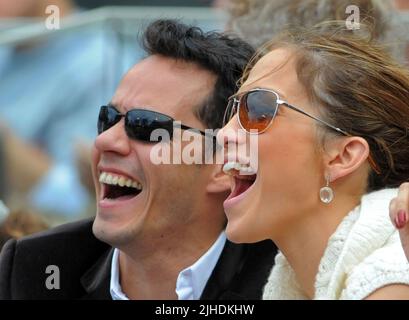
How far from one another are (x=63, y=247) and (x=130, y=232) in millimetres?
391

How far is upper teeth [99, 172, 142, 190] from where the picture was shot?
304 cm

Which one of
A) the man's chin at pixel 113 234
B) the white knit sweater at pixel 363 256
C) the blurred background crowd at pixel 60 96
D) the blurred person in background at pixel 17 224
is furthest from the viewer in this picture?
the blurred background crowd at pixel 60 96

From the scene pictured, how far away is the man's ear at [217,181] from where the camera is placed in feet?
10.2

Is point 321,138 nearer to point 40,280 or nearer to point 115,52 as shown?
point 40,280

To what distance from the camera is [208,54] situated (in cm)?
315

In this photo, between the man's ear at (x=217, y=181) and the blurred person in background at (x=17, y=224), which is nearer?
the man's ear at (x=217, y=181)

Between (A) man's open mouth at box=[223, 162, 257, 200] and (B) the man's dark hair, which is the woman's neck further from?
(B) the man's dark hair

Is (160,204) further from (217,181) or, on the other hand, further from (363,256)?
(363,256)

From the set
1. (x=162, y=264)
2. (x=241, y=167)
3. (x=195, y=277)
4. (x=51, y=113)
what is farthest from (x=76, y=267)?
(x=51, y=113)

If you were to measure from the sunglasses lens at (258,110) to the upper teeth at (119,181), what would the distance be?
607mm

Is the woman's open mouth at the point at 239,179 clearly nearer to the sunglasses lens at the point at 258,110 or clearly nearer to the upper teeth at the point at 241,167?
the upper teeth at the point at 241,167

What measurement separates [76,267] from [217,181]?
60cm

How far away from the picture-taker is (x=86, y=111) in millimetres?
4488

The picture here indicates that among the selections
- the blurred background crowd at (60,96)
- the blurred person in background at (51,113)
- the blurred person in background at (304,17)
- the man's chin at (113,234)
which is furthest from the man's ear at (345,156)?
the blurred person in background at (51,113)
